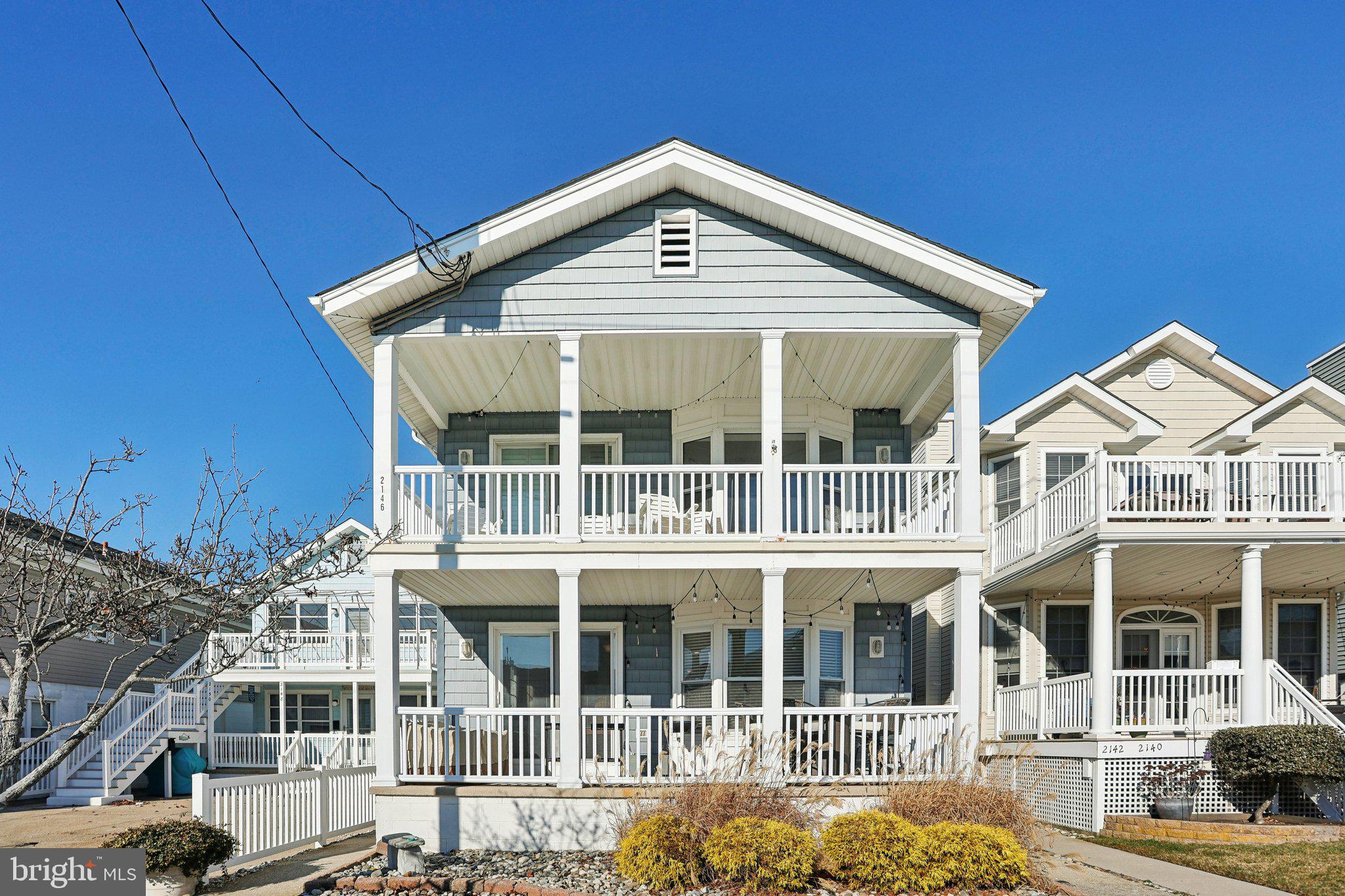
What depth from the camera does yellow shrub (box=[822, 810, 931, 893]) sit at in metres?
9.20

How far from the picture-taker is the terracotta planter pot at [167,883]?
30.0ft

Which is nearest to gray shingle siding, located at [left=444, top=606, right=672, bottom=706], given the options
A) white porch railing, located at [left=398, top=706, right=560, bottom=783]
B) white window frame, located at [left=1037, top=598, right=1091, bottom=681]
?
white porch railing, located at [left=398, top=706, right=560, bottom=783]

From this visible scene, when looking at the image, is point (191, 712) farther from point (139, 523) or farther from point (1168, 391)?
point (1168, 391)

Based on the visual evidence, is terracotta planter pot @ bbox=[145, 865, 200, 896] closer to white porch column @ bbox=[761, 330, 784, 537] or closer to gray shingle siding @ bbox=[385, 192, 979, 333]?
gray shingle siding @ bbox=[385, 192, 979, 333]

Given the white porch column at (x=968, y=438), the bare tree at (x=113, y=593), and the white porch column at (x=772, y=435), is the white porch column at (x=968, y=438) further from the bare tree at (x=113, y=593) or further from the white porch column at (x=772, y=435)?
the bare tree at (x=113, y=593)

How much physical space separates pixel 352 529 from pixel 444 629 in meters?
13.2

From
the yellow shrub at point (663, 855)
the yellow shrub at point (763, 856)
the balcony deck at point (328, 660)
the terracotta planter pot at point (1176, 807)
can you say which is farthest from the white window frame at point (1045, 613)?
the balcony deck at point (328, 660)

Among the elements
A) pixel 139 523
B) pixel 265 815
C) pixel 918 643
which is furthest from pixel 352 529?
pixel 139 523

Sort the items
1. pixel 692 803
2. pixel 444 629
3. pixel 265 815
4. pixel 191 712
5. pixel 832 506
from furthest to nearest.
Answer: pixel 191 712 → pixel 444 629 → pixel 832 506 → pixel 265 815 → pixel 692 803

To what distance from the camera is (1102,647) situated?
1425cm

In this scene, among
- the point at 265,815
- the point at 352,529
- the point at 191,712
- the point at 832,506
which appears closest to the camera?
the point at 265,815

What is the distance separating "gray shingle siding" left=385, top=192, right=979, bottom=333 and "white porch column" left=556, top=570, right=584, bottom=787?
10.1ft


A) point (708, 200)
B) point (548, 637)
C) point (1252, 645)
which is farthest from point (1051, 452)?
point (548, 637)

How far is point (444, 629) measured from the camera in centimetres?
1556
